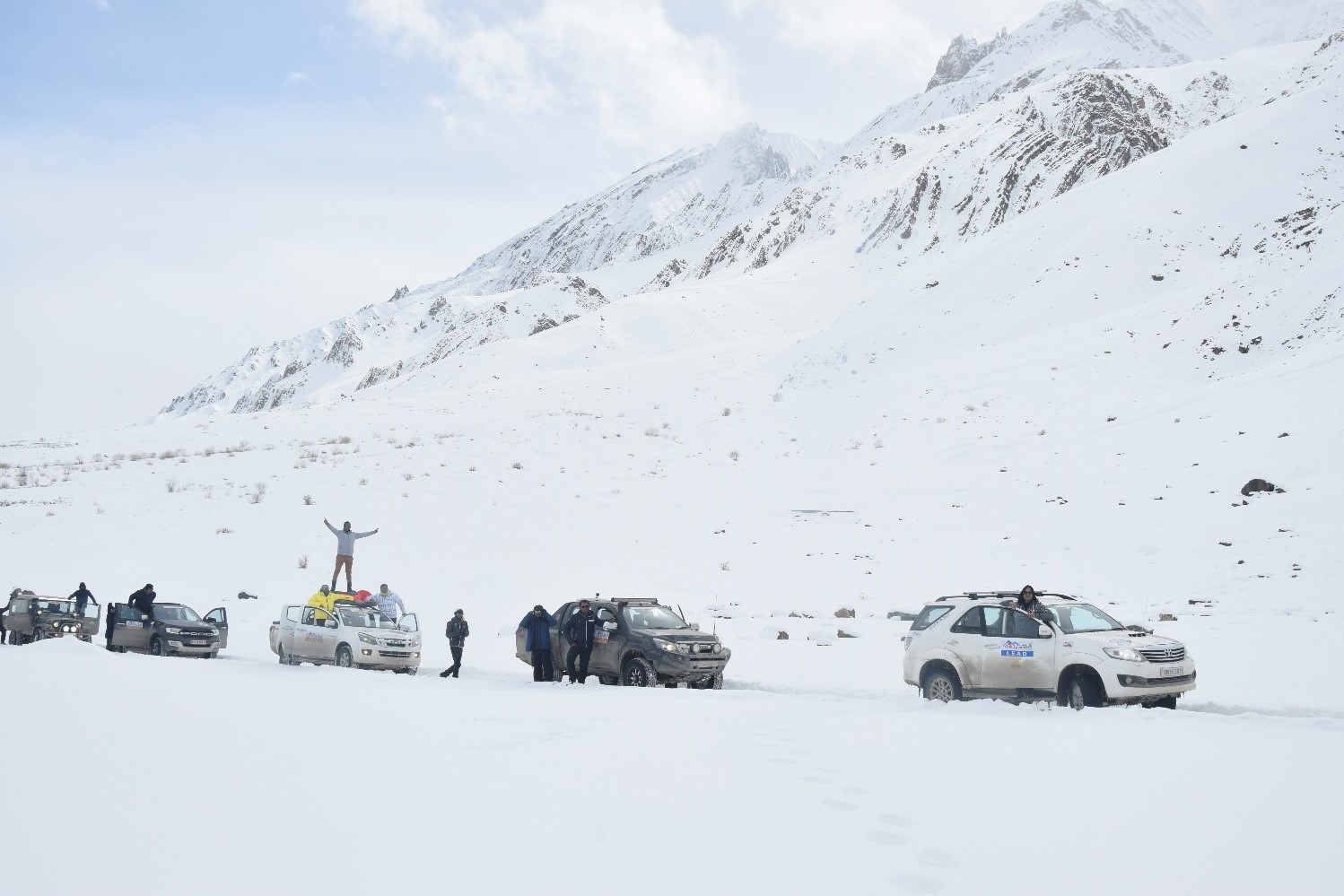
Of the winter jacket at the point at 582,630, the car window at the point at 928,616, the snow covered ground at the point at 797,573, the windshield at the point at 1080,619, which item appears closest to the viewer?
the snow covered ground at the point at 797,573

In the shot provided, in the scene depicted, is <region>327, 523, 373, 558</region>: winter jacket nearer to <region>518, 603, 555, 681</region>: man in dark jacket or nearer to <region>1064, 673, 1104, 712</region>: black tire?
<region>518, 603, 555, 681</region>: man in dark jacket

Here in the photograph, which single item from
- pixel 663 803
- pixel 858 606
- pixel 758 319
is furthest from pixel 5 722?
pixel 758 319

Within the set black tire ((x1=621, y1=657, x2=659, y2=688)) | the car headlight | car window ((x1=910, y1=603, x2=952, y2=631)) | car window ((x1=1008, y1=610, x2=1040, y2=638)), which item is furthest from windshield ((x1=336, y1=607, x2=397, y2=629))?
the car headlight

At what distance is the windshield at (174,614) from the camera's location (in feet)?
63.6

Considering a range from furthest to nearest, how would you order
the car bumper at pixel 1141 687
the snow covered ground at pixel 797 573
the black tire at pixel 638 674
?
1. the black tire at pixel 638 674
2. the car bumper at pixel 1141 687
3. the snow covered ground at pixel 797 573

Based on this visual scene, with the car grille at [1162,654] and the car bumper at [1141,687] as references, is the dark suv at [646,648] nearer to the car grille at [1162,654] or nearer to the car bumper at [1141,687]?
the car bumper at [1141,687]

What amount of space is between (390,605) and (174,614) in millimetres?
4415

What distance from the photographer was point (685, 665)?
14.5m

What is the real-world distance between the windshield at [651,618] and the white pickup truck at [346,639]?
4186 mm

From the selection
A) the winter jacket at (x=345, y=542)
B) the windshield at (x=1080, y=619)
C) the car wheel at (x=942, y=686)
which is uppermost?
the winter jacket at (x=345, y=542)

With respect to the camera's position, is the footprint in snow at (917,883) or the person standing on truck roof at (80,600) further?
the person standing on truck roof at (80,600)

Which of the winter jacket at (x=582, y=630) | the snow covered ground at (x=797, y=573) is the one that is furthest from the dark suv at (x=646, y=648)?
the snow covered ground at (x=797, y=573)

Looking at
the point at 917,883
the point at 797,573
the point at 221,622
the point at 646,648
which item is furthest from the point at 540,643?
the point at 797,573

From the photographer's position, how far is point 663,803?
6.97 meters
